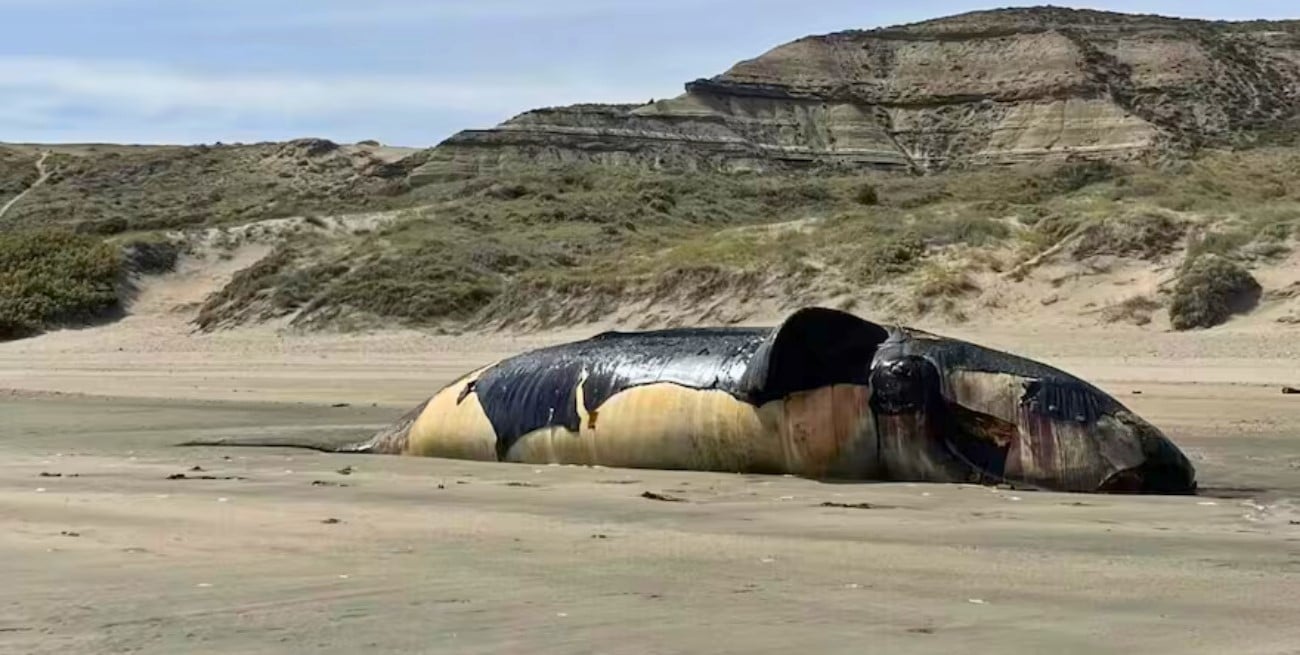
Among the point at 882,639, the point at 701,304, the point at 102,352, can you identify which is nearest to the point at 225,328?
the point at 102,352

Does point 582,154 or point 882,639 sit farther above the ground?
point 582,154

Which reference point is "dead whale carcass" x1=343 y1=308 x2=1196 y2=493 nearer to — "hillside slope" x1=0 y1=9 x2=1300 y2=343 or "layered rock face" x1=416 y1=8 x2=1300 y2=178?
"hillside slope" x1=0 y1=9 x2=1300 y2=343

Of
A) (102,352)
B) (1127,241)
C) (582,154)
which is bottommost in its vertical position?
(102,352)

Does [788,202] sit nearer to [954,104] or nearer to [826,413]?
[954,104]

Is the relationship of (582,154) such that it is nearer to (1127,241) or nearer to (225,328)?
(225,328)

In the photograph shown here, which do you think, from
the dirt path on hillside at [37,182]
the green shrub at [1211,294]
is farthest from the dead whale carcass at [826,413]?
the dirt path on hillside at [37,182]

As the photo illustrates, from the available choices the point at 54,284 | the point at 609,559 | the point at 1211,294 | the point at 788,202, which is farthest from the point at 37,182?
the point at 609,559

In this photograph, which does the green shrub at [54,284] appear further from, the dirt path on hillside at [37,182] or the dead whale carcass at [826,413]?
the dead whale carcass at [826,413]

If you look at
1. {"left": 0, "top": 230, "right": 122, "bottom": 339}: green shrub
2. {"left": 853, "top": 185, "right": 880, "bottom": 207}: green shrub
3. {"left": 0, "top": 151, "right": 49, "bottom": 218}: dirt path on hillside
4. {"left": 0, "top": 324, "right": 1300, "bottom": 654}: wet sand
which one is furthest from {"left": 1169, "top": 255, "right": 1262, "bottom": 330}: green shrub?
{"left": 0, "top": 151, "right": 49, "bottom": 218}: dirt path on hillside

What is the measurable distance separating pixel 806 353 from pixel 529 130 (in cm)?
4910

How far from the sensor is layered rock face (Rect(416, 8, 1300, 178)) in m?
57.6

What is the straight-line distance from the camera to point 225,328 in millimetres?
29453

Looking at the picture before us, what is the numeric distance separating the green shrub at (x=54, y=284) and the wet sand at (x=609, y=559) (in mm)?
21336

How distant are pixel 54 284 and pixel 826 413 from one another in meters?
26.7
